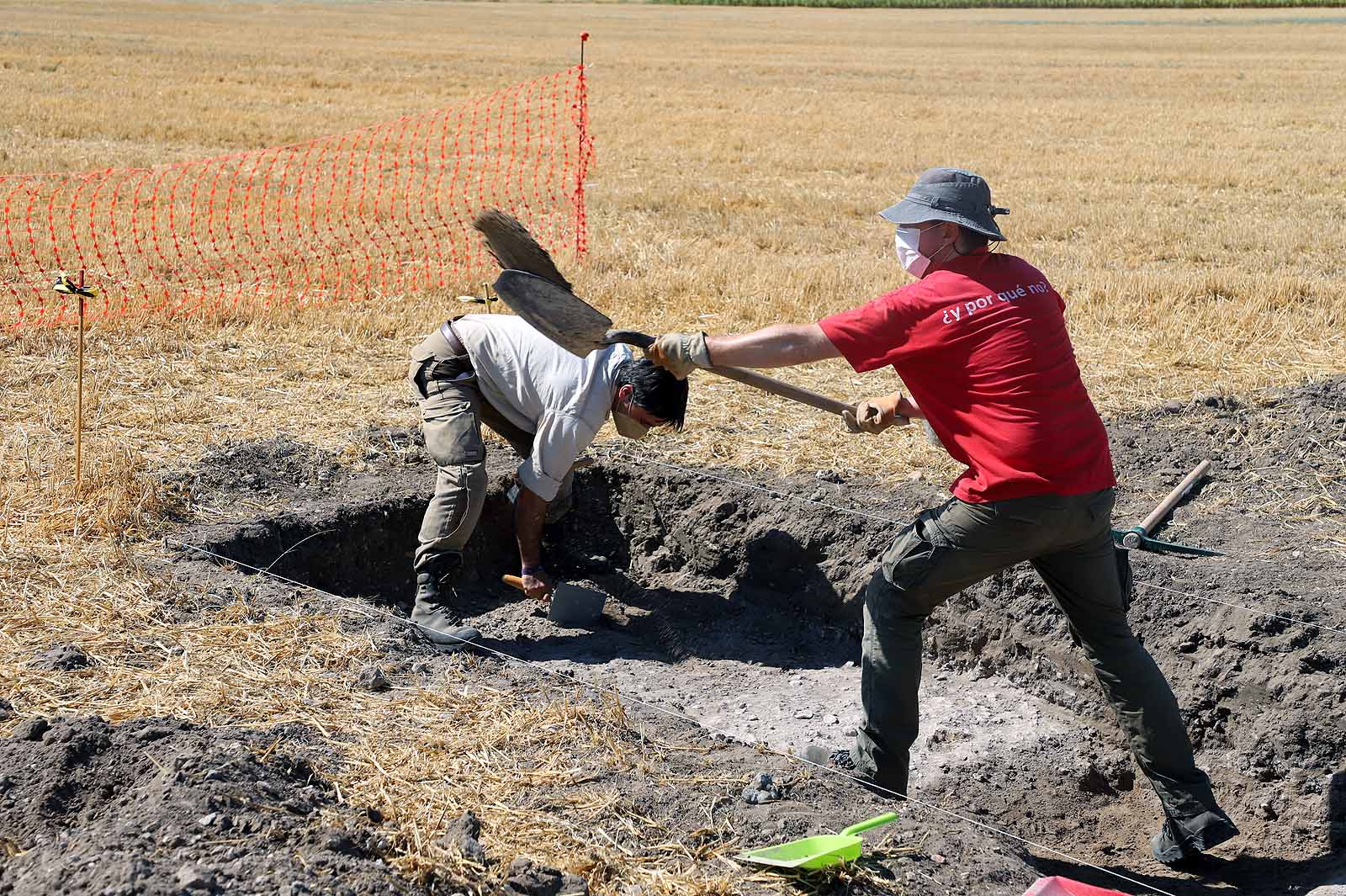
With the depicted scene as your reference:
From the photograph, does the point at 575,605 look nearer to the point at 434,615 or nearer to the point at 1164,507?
the point at 434,615

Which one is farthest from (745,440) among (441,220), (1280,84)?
(1280,84)

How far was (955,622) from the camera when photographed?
5.71 metres

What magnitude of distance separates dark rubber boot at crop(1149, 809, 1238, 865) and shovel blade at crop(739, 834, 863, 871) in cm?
144

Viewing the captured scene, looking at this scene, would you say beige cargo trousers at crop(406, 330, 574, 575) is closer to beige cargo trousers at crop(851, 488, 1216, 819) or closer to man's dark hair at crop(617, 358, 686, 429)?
man's dark hair at crop(617, 358, 686, 429)

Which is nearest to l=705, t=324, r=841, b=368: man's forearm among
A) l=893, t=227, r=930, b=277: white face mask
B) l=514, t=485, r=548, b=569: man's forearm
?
l=893, t=227, r=930, b=277: white face mask

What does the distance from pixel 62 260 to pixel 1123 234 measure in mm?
9633

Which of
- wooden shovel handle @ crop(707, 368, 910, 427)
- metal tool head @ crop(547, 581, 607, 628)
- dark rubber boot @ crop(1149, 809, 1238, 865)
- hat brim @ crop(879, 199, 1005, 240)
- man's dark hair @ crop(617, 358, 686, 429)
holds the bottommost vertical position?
metal tool head @ crop(547, 581, 607, 628)

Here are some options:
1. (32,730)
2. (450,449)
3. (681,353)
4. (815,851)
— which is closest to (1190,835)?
(815,851)

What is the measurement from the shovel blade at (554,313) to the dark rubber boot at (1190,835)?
8.44 feet

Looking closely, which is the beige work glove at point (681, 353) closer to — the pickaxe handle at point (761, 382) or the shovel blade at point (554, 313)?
the pickaxe handle at point (761, 382)

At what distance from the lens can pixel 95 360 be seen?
777 cm

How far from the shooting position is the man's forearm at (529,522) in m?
5.66

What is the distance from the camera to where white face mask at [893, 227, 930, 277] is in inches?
156

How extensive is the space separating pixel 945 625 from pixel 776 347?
7.59ft
